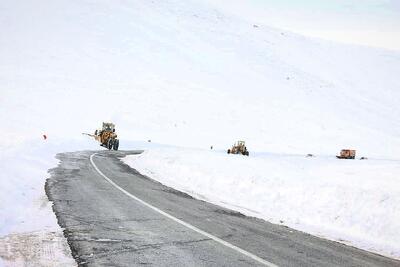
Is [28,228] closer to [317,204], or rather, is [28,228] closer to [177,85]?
[317,204]

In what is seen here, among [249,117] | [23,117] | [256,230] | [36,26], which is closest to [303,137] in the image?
[249,117]

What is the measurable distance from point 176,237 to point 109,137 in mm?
30911

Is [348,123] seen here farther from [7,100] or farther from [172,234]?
[172,234]

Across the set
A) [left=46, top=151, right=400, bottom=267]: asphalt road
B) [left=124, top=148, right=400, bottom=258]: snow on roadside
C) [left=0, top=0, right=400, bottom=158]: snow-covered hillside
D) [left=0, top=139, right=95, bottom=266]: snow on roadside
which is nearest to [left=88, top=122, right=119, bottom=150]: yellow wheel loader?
[left=0, top=0, right=400, bottom=158]: snow-covered hillside

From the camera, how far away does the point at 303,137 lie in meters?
56.8

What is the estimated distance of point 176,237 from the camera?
7926 mm

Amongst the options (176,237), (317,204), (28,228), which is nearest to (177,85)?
(317,204)

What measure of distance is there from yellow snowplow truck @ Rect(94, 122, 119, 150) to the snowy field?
908mm

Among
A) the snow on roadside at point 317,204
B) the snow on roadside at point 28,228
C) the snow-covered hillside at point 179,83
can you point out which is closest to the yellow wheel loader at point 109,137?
the snow-covered hillside at point 179,83

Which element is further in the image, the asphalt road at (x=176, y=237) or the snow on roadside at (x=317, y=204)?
the snow on roadside at (x=317, y=204)

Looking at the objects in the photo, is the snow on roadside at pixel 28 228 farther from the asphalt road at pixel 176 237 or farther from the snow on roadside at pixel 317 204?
the snow on roadside at pixel 317 204

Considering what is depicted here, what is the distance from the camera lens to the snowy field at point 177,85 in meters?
52.3

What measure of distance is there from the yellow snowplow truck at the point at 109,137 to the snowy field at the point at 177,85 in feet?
2.98

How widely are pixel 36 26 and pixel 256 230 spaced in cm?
7147
